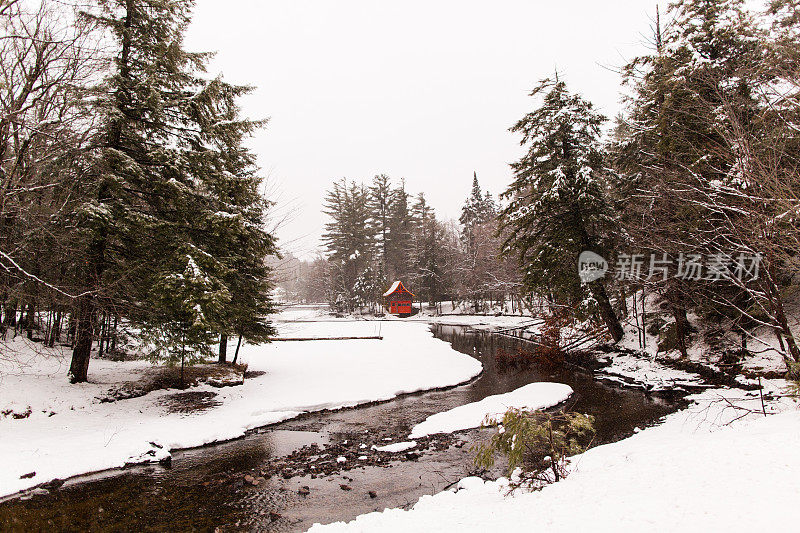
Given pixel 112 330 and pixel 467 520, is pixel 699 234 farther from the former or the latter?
pixel 112 330

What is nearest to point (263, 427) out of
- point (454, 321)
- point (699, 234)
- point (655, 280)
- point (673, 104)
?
point (699, 234)

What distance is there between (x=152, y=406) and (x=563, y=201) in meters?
18.1

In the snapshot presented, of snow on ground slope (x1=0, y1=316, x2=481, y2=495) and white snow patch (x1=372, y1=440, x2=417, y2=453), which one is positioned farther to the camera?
white snow patch (x1=372, y1=440, x2=417, y2=453)

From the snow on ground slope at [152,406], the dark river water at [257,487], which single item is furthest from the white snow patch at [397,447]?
the snow on ground slope at [152,406]

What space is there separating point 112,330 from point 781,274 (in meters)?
21.6

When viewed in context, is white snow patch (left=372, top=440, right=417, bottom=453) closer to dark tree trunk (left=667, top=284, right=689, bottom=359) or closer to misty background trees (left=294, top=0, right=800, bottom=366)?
misty background trees (left=294, top=0, right=800, bottom=366)

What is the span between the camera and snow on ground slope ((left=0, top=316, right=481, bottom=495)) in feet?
26.5

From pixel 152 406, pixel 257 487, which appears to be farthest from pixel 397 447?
pixel 152 406

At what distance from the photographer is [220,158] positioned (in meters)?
12.1

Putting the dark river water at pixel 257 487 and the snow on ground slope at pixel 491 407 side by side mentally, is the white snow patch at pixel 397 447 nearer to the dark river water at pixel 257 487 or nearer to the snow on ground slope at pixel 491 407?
the snow on ground slope at pixel 491 407

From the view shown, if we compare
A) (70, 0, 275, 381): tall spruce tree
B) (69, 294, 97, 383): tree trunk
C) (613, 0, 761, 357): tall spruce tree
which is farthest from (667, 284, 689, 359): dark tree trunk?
(69, 294, 97, 383): tree trunk

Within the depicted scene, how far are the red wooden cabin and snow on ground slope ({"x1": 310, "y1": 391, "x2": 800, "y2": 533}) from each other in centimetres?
4251

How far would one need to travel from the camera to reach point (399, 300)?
49688mm

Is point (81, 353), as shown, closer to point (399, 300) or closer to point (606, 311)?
point (606, 311)
